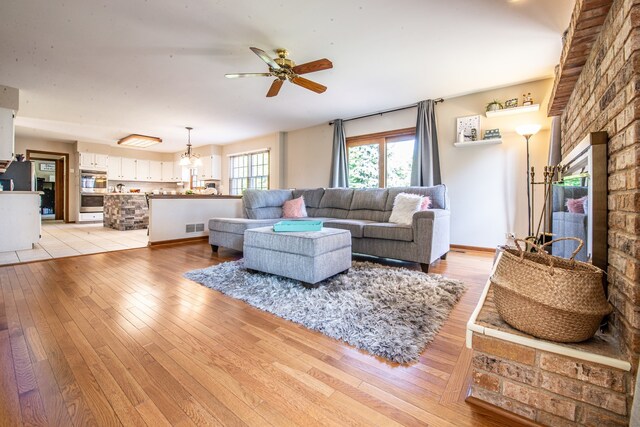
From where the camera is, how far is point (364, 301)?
1937mm

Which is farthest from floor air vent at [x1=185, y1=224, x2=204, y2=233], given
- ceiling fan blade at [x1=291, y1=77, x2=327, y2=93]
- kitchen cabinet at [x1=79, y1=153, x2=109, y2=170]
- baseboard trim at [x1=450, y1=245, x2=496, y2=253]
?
kitchen cabinet at [x1=79, y1=153, x2=109, y2=170]

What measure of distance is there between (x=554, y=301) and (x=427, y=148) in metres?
3.67

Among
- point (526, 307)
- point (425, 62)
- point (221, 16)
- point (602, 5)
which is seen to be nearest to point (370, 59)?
point (425, 62)

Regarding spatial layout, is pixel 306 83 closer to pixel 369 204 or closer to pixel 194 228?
pixel 369 204

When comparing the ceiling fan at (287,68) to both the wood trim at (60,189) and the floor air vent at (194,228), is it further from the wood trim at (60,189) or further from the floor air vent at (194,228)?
the wood trim at (60,189)

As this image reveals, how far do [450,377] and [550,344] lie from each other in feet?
1.47

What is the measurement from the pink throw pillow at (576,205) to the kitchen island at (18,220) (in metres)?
6.09

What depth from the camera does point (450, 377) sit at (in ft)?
3.89

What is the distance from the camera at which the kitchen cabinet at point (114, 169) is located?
8.12 metres

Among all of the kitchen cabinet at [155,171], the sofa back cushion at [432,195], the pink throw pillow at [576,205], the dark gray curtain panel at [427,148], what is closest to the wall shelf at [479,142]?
the dark gray curtain panel at [427,148]

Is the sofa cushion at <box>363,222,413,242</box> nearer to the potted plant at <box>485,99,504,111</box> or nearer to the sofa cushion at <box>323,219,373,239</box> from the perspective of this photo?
the sofa cushion at <box>323,219,373,239</box>

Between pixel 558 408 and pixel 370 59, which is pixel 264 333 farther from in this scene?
pixel 370 59

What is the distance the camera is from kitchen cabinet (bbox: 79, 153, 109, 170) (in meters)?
7.60

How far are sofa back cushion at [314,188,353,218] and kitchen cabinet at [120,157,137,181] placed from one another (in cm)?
737
